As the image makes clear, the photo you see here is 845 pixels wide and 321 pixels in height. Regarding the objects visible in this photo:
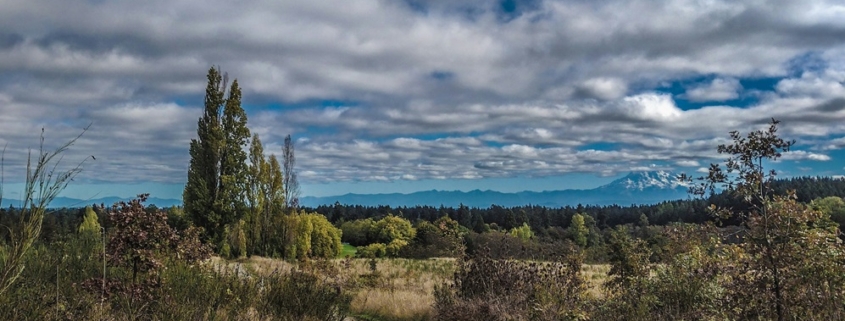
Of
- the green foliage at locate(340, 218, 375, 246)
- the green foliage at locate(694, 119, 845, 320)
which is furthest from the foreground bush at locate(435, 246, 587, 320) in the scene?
the green foliage at locate(340, 218, 375, 246)

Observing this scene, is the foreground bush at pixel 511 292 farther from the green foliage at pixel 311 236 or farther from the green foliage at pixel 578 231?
the green foliage at pixel 578 231

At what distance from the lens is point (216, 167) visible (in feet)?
75.9

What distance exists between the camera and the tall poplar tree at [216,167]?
2281cm

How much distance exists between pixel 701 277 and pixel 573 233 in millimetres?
69229

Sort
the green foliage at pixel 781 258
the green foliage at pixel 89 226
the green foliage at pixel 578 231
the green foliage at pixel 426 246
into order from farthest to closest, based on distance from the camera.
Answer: the green foliage at pixel 578 231, the green foliage at pixel 426 246, the green foliage at pixel 89 226, the green foliage at pixel 781 258

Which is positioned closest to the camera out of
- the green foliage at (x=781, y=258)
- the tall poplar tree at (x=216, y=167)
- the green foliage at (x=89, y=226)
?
the green foliage at (x=781, y=258)

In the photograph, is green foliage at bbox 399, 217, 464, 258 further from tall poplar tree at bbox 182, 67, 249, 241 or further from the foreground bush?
the foreground bush

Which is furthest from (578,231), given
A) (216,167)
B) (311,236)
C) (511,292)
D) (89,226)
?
(511,292)

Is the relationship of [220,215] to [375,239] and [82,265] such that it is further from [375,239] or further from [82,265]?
[375,239]

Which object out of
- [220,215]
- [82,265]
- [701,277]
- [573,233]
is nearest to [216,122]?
[220,215]

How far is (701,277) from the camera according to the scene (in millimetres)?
6949

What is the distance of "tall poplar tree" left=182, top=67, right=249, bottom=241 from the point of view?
22.8 metres

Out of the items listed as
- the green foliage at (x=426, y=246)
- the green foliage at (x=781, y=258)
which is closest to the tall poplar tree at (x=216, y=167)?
the green foliage at (x=426, y=246)

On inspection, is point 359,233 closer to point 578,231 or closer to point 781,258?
point 578,231
